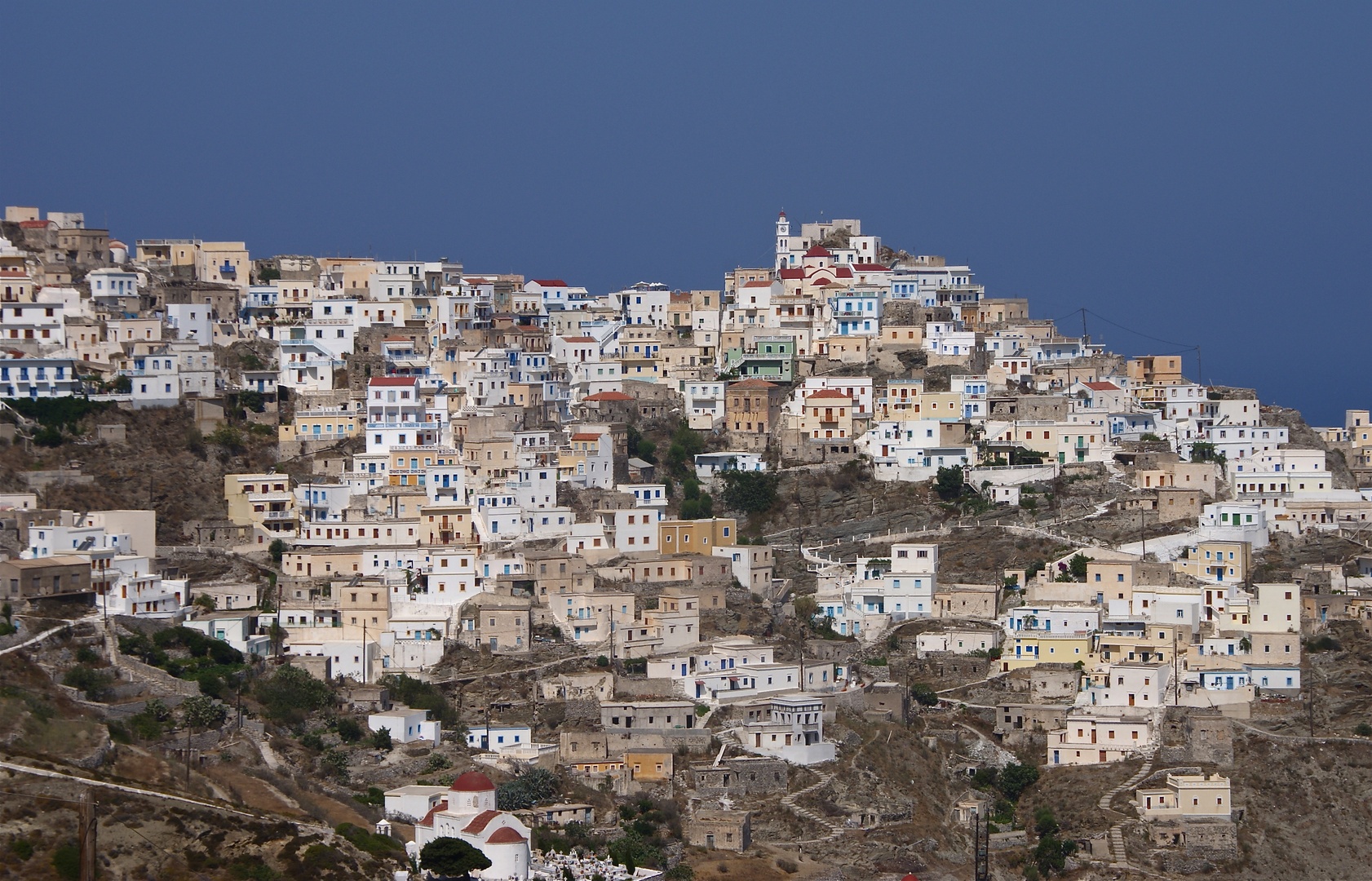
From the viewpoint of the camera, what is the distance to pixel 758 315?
8069cm

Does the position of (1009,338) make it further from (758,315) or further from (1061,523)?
(1061,523)

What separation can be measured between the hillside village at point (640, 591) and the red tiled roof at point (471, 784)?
55 mm

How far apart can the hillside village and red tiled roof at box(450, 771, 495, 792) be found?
55mm

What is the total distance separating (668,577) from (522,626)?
5.53 m

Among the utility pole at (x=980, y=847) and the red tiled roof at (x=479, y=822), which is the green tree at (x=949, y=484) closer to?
the utility pole at (x=980, y=847)

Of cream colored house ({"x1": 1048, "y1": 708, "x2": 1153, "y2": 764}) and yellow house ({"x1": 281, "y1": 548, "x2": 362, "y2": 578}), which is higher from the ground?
yellow house ({"x1": 281, "y1": 548, "x2": 362, "y2": 578})

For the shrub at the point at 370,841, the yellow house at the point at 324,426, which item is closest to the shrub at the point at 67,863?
the shrub at the point at 370,841

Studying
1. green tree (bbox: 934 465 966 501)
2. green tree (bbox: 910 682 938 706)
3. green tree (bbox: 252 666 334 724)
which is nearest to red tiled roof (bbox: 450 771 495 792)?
green tree (bbox: 252 666 334 724)

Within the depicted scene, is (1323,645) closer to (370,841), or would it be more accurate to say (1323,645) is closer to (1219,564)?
(1219,564)

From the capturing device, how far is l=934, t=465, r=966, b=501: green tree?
68.9m

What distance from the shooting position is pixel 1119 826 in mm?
54156

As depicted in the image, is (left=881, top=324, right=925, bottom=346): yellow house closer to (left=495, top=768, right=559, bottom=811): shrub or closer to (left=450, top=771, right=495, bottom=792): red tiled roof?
(left=495, top=768, right=559, bottom=811): shrub

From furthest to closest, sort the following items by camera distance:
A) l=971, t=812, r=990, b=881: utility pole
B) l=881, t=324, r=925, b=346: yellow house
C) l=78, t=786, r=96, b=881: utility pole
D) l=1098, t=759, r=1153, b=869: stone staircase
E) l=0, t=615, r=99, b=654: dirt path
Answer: l=881, t=324, r=925, b=346: yellow house, l=1098, t=759, r=1153, b=869: stone staircase, l=0, t=615, r=99, b=654: dirt path, l=971, t=812, r=990, b=881: utility pole, l=78, t=786, r=96, b=881: utility pole

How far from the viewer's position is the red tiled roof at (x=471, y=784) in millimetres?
48188
